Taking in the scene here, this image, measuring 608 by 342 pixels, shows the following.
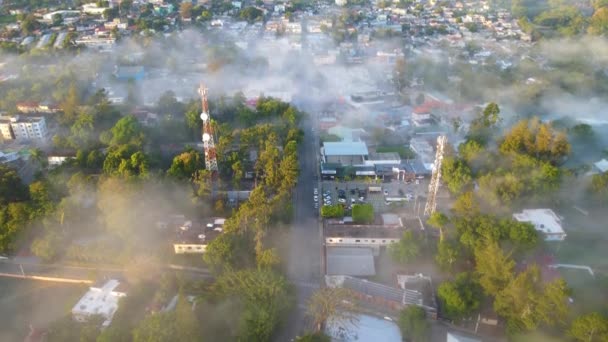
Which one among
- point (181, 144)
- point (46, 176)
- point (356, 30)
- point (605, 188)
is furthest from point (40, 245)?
point (356, 30)

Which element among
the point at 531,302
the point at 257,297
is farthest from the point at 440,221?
the point at 257,297

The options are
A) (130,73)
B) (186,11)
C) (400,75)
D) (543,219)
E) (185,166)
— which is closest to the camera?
(543,219)

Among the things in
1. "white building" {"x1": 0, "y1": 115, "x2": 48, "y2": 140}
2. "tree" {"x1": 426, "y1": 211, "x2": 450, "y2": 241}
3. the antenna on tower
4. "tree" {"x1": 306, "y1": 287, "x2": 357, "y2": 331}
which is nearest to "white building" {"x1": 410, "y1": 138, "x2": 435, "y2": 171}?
the antenna on tower

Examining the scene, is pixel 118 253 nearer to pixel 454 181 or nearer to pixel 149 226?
pixel 149 226

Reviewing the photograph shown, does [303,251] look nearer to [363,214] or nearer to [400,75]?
[363,214]

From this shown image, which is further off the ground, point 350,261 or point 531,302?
point 531,302

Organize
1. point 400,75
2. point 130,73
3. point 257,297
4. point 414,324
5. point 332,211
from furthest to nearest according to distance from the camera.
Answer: point 130,73, point 400,75, point 332,211, point 257,297, point 414,324

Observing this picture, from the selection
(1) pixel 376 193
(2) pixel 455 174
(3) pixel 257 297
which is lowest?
(1) pixel 376 193
